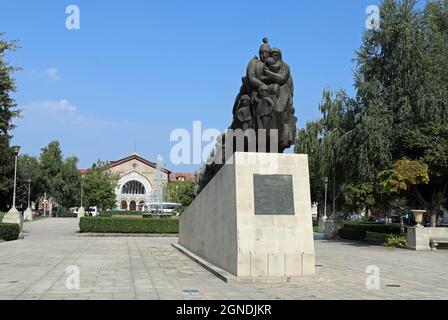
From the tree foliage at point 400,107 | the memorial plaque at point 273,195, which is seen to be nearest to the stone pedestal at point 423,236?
the tree foliage at point 400,107

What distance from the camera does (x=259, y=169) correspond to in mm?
11141

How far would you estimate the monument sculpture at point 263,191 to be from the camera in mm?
10625

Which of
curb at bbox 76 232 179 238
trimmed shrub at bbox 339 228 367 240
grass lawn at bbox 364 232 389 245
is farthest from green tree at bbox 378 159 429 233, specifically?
curb at bbox 76 232 179 238

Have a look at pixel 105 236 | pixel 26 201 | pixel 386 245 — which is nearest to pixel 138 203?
pixel 26 201

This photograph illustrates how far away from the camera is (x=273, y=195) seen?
1105cm

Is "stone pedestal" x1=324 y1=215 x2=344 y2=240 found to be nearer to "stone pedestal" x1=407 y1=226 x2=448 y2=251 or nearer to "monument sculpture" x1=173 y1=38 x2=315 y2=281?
"stone pedestal" x1=407 y1=226 x2=448 y2=251

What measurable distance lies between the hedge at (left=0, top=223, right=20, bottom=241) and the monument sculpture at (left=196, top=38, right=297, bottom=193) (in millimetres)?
16379

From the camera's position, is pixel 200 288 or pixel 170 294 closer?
pixel 170 294

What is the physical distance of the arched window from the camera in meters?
105

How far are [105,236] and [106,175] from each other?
132 ft

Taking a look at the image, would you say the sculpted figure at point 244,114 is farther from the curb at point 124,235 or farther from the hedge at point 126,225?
the hedge at point 126,225

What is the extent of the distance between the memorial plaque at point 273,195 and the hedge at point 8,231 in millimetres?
17934
